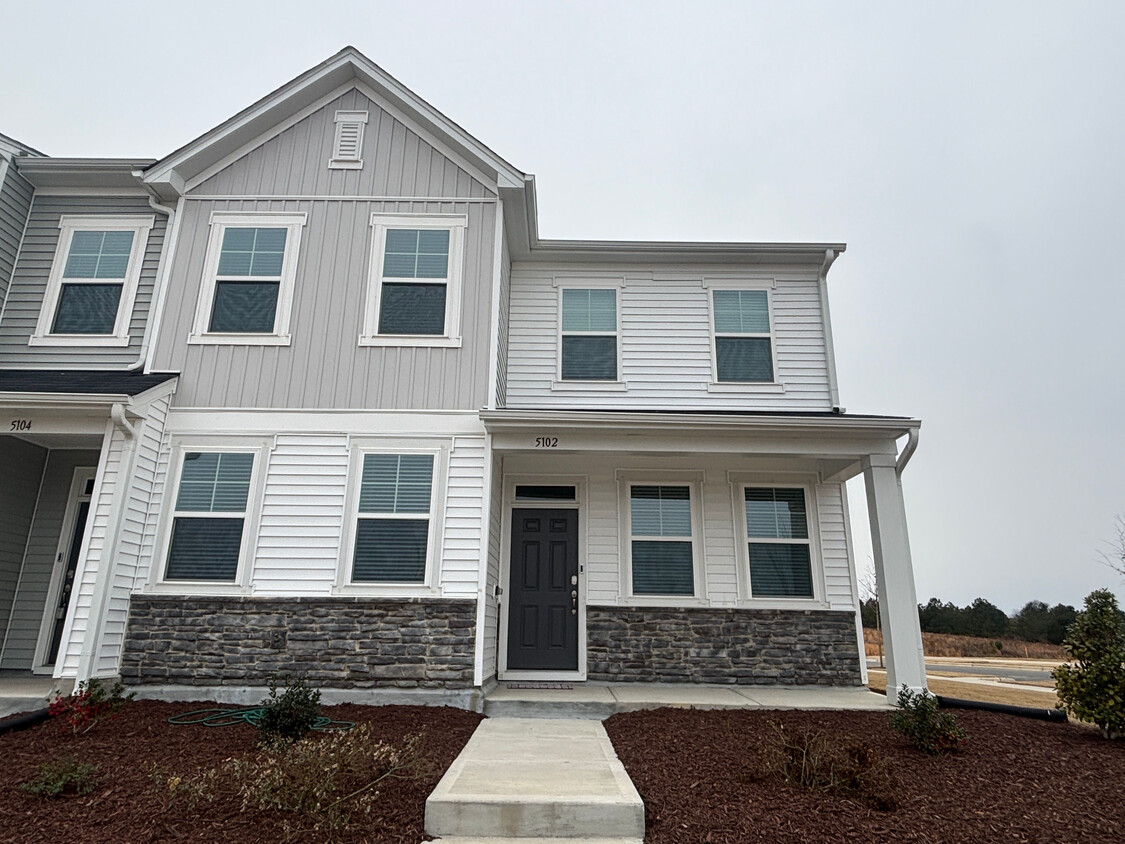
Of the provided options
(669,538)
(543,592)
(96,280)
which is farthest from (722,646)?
(96,280)

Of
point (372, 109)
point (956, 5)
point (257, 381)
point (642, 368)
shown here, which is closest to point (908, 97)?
point (956, 5)

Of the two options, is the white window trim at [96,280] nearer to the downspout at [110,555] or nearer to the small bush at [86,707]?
the downspout at [110,555]

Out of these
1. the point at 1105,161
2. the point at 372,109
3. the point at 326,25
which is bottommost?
the point at 372,109

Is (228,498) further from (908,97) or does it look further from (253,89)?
(253,89)

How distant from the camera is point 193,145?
8125 millimetres

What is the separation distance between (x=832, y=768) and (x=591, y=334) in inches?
259

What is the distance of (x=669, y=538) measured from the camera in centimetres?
844

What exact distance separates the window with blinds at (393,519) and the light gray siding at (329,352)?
2.50 ft

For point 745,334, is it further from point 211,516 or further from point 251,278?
point 211,516

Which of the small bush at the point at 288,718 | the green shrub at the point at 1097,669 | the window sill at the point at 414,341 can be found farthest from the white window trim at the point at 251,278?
the green shrub at the point at 1097,669

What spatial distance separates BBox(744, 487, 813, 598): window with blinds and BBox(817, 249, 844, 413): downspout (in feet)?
4.95

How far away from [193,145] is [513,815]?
28.2 feet

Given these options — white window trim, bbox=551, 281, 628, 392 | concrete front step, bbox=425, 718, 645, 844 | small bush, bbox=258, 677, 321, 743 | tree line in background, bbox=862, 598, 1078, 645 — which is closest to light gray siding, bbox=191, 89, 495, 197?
white window trim, bbox=551, 281, 628, 392

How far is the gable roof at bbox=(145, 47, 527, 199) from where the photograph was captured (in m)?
8.10
